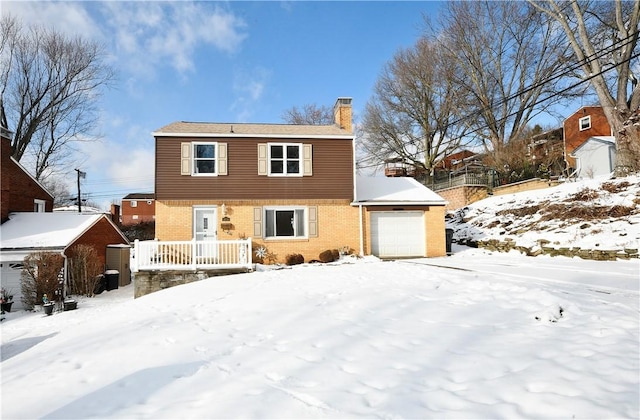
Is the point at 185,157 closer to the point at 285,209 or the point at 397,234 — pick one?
the point at 285,209

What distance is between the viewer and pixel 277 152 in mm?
14742

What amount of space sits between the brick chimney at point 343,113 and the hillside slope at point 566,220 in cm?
785

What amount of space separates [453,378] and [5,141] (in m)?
21.8

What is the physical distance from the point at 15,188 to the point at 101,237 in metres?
5.02

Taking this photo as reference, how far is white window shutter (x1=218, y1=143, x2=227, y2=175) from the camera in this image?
14.2m

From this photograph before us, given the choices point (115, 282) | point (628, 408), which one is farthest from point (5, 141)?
point (628, 408)

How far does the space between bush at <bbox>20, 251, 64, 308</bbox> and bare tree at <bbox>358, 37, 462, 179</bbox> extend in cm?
2591

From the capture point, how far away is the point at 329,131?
612 inches

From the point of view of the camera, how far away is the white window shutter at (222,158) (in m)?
14.2

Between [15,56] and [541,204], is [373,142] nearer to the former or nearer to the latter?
[541,204]

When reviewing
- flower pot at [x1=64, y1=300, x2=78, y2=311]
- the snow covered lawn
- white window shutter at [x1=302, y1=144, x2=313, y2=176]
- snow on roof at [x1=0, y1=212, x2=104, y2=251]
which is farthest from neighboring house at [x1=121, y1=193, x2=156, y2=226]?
the snow covered lawn

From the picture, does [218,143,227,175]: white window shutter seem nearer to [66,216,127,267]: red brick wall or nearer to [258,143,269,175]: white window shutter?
[258,143,269,175]: white window shutter

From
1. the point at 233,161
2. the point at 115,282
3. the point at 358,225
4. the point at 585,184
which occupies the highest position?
the point at 233,161

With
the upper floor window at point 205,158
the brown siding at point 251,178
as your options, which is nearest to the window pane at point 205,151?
the upper floor window at point 205,158
